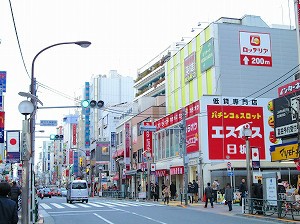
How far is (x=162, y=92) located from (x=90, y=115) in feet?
138

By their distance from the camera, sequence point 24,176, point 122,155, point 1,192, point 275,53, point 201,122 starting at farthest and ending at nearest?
point 122,155 < point 275,53 < point 201,122 < point 24,176 < point 1,192

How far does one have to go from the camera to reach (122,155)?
65250mm

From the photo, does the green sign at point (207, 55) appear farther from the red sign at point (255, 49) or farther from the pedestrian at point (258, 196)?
the pedestrian at point (258, 196)

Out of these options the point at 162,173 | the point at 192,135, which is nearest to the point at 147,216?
the point at 192,135

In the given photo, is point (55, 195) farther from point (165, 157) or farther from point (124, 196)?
point (165, 157)

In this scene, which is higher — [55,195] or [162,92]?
[162,92]

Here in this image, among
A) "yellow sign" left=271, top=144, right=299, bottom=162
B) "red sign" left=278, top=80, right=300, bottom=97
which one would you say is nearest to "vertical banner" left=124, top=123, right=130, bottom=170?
"red sign" left=278, top=80, right=300, bottom=97

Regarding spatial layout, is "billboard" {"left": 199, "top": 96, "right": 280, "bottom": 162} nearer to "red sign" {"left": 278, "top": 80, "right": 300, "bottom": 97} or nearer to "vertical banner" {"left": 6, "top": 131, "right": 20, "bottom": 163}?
"red sign" {"left": 278, "top": 80, "right": 300, "bottom": 97}

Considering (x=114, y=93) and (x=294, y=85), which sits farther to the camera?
(x=114, y=93)

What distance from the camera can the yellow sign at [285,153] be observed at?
24.1m

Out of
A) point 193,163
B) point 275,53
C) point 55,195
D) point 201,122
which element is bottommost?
point 55,195

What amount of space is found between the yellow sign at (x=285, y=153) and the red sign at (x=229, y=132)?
13611mm

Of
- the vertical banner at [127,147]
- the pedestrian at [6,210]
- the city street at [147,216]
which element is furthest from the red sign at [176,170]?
the pedestrian at [6,210]

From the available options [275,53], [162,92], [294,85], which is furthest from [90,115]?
[294,85]
